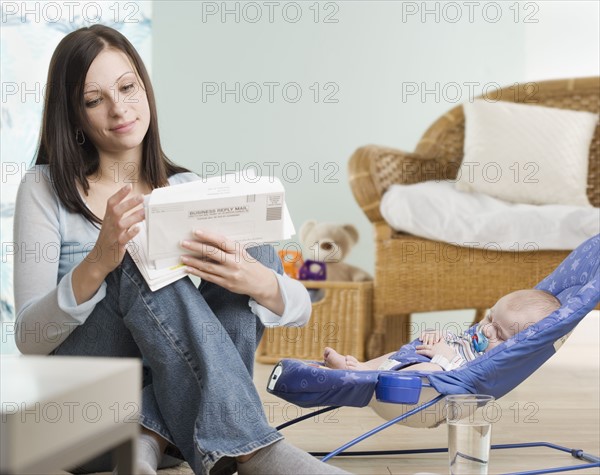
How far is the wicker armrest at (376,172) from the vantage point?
2975 millimetres

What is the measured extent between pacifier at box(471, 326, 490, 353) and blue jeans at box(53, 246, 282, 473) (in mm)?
594

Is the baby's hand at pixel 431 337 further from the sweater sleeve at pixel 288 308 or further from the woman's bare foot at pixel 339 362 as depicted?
the sweater sleeve at pixel 288 308

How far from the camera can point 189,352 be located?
4.64 ft

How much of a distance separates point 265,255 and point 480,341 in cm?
61

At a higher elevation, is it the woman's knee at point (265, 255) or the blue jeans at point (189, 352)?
the woman's knee at point (265, 255)

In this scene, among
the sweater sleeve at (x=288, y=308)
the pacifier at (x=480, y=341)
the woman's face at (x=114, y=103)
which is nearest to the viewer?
the sweater sleeve at (x=288, y=308)

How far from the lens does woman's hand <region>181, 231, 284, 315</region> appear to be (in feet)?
4.66

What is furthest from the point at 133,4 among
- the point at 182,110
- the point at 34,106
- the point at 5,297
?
the point at 5,297

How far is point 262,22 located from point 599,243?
88.8 inches

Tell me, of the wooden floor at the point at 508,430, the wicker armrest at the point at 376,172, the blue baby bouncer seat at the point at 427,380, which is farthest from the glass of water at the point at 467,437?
the wicker armrest at the point at 376,172

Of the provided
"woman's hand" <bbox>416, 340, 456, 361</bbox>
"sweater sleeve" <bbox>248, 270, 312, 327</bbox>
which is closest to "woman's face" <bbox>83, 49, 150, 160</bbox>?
"sweater sleeve" <bbox>248, 270, 312, 327</bbox>

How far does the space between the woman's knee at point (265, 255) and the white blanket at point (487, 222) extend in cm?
136

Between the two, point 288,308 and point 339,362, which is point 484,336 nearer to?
point 339,362

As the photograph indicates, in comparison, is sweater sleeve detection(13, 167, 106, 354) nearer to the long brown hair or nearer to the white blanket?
the long brown hair
